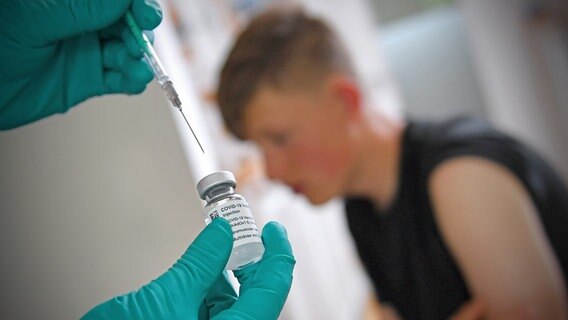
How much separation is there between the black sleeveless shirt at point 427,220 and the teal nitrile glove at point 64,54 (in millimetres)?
692

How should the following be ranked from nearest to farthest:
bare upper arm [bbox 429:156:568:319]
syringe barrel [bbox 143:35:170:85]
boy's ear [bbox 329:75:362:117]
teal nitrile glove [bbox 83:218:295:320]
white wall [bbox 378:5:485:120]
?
teal nitrile glove [bbox 83:218:295:320]
syringe barrel [bbox 143:35:170:85]
bare upper arm [bbox 429:156:568:319]
boy's ear [bbox 329:75:362:117]
white wall [bbox 378:5:485:120]

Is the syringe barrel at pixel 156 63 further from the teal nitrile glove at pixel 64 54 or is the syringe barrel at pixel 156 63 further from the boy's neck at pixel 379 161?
the boy's neck at pixel 379 161

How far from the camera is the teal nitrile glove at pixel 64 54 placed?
0.63 metres

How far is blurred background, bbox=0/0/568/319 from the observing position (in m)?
0.70

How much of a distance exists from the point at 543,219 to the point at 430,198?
245mm

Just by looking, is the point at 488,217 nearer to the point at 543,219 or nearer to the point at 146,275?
the point at 543,219

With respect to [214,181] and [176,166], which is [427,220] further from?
[214,181]

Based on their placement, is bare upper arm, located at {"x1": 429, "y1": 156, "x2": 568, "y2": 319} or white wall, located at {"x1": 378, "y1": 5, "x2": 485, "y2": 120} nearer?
bare upper arm, located at {"x1": 429, "y1": 156, "x2": 568, "y2": 319}

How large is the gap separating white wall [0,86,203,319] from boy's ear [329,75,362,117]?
519 mm

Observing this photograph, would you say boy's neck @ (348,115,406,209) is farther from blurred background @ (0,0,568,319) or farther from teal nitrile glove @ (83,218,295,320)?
teal nitrile glove @ (83,218,295,320)

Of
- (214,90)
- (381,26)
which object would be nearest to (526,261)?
(214,90)

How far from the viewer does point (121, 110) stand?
2.74ft

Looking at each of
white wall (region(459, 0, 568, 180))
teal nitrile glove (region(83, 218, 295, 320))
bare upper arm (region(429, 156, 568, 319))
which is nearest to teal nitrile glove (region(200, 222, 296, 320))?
teal nitrile glove (region(83, 218, 295, 320))

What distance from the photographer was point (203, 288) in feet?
1.80
